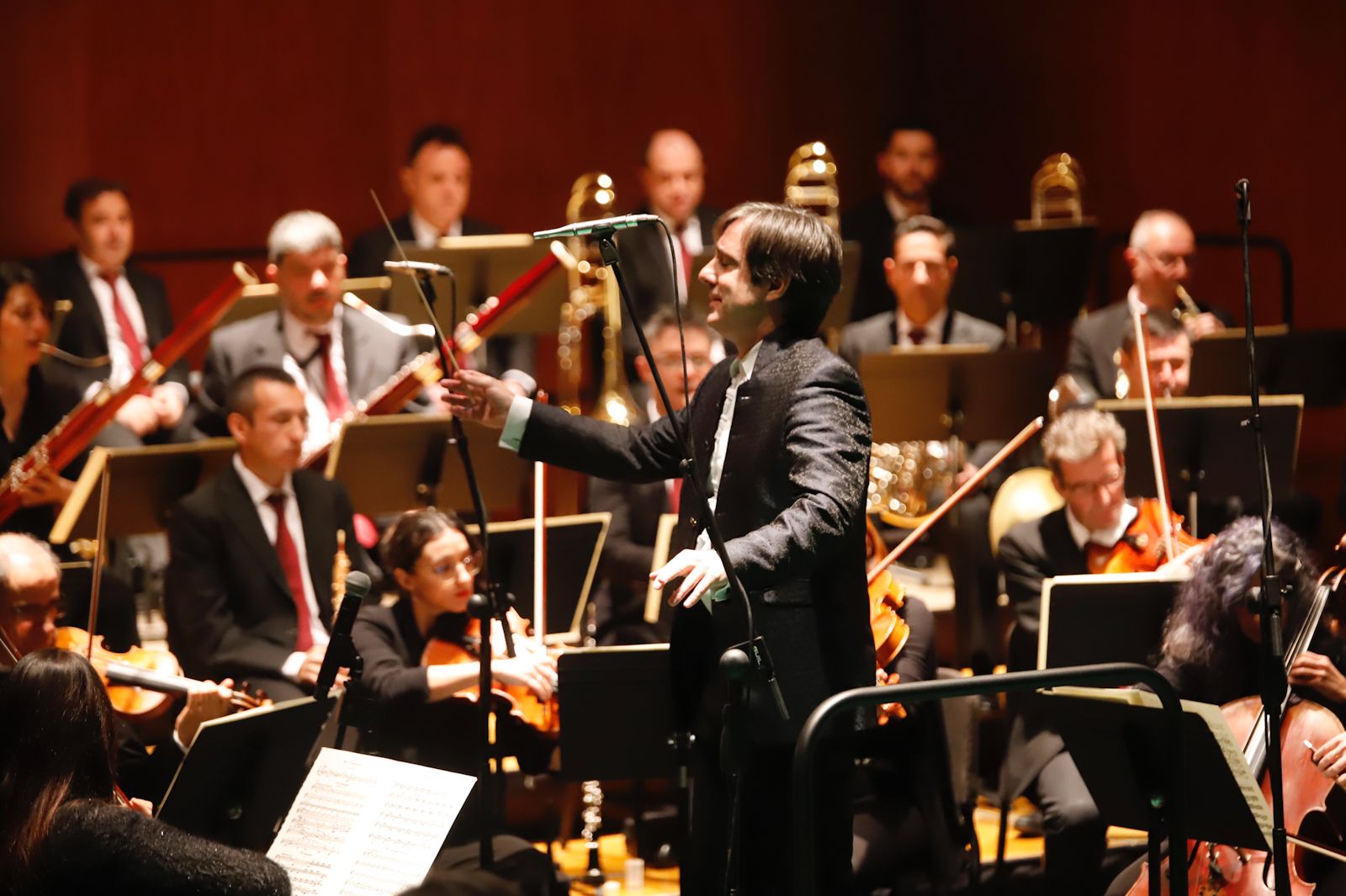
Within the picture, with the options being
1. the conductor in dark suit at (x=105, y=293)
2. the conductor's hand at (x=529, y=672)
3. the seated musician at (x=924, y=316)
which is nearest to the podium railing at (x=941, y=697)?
the conductor's hand at (x=529, y=672)

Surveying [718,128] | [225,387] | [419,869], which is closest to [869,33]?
[718,128]

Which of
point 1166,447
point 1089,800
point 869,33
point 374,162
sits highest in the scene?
point 869,33

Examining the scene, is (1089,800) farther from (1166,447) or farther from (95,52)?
(95,52)

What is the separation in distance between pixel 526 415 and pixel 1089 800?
180 centimetres

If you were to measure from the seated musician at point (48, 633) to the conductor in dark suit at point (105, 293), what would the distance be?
213 cm

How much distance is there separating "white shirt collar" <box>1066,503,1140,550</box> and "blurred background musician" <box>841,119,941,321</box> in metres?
2.38

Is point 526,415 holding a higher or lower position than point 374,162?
lower

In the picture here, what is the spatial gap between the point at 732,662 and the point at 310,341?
3.08 meters

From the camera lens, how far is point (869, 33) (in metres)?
8.16

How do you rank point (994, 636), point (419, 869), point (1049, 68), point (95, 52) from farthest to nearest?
1. point (1049, 68)
2. point (95, 52)
3. point (994, 636)
4. point (419, 869)

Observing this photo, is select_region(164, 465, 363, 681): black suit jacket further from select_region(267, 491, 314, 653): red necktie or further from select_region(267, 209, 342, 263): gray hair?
select_region(267, 209, 342, 263): gray hair

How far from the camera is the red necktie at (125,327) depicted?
603 centimetres

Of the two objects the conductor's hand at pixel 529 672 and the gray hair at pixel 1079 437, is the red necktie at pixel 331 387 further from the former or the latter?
the gray hair at pixel 1079 437

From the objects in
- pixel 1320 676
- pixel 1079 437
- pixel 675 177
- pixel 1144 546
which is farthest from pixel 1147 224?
pixel 1320 676
